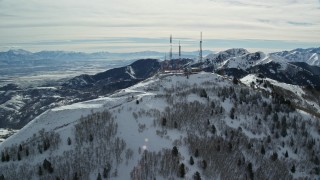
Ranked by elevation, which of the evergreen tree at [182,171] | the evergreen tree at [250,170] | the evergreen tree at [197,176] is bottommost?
the evergreen tree at [250,170]

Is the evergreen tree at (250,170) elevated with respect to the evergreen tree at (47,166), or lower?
lower

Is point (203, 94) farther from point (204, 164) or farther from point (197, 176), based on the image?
point (197, 176)

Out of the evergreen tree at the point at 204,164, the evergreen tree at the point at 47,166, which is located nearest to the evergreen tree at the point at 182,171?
the evergreen tree at the point at 204,164

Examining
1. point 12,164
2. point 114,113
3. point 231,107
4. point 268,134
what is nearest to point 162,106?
point 114,113

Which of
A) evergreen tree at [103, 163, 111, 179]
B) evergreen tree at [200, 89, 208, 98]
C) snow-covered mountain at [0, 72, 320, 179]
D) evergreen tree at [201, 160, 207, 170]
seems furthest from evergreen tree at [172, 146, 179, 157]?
evergreen tree at [200, 89, 208, 98]

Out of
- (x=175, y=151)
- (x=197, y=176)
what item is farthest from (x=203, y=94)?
(x=197, y=176)

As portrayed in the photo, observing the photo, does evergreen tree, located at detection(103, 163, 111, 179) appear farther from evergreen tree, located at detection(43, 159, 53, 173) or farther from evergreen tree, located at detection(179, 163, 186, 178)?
evergreen tree, located at detection(179, 163, 186, 178)

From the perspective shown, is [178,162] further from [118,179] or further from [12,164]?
[12,164]

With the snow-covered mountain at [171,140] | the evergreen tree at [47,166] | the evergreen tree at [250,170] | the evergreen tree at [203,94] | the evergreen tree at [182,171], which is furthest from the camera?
the evergreen tree at [203,94]

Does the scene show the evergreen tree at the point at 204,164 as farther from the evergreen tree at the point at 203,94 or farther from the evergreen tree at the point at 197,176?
the evergreen tree at the point at 203,94
